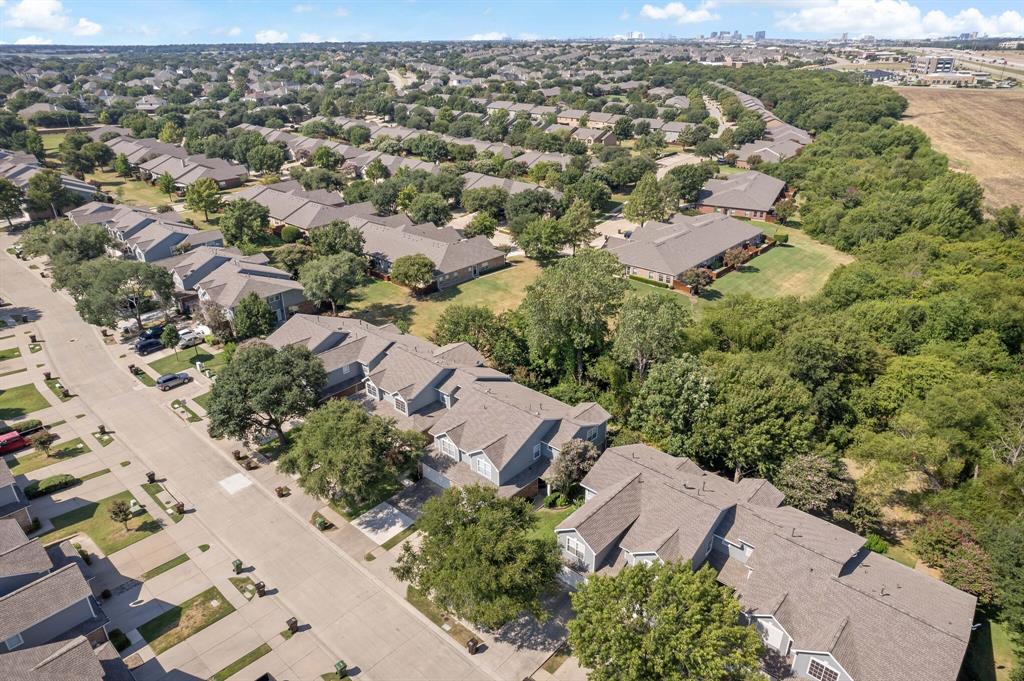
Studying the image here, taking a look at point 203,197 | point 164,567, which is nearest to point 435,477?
point 164,567

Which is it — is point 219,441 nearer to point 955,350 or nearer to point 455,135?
point 955,350

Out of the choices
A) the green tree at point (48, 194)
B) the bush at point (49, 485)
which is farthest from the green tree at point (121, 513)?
the green tree at point (48, 194)

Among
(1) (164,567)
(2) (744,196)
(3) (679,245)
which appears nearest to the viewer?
(1) (164,567)

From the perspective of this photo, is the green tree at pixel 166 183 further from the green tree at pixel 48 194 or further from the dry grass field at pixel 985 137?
the dry grass field at pixel 985 137

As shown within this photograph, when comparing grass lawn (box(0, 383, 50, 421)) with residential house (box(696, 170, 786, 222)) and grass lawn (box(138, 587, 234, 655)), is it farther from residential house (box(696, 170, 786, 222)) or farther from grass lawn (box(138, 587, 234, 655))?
residential house (box(696, 170, 786, 222))

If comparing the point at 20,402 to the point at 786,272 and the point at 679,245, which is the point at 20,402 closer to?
the point at 679,245
